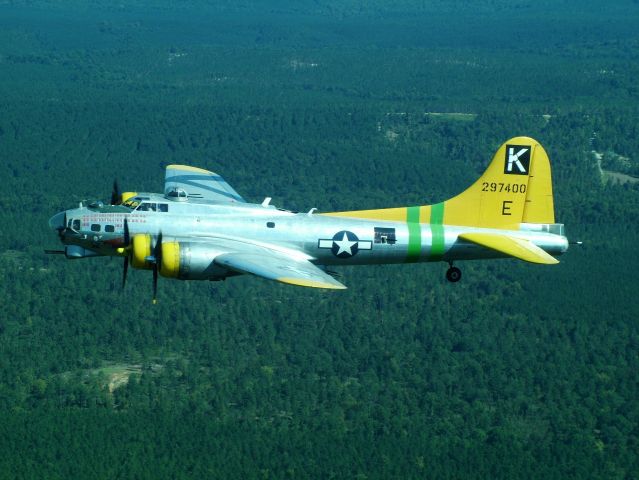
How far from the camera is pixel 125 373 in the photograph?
18900cm

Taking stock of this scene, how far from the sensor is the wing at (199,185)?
95938 millimetres

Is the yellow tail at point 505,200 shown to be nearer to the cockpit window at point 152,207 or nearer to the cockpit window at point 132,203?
the cockpit window at point 152,207

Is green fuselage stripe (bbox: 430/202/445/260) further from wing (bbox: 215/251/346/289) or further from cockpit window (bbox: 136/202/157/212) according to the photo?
cockpit window (bbox: 136/202/157/212)

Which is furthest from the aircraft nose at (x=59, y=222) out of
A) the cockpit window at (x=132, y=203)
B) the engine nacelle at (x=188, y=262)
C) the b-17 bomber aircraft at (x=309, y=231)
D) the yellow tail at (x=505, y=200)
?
the yellow tail at (x=505, y=200)

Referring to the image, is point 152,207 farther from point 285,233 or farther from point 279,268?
point 279,268

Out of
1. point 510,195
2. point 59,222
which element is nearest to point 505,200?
point 510,195

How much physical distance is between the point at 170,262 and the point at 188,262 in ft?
3.58

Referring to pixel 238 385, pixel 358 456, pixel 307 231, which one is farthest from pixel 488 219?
pixel 238 385

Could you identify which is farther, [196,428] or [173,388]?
[173,388]

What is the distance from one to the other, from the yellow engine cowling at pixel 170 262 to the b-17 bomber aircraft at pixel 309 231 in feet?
0.19

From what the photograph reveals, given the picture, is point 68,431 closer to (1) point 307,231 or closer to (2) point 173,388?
(2) point 173,388

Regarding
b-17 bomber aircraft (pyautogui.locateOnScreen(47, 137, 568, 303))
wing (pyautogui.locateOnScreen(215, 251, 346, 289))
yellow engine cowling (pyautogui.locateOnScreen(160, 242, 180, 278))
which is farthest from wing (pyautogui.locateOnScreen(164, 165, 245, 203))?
yellow engine cowling (pyautogui.locateOnScreen(160, 242, 180, 278))

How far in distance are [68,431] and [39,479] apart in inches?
526

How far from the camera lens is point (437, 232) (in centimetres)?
9094
